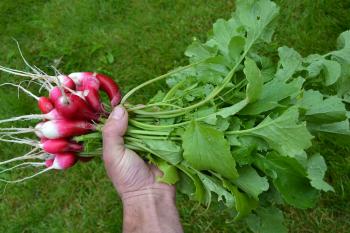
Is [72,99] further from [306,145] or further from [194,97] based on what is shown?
[306,145]

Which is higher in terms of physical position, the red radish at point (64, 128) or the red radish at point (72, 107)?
the red radish at point (72, 107)

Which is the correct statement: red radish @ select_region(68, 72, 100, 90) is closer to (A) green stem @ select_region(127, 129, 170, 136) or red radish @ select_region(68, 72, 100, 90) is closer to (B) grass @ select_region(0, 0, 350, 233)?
(A) green stem @ select_region(127, 129, 170, 136)

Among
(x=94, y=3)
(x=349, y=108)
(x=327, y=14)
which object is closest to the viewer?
(x=349, y=108)

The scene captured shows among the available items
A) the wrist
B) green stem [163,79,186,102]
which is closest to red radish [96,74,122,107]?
green stem [163,79,186,102]

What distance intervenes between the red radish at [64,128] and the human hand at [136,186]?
13 centimetres

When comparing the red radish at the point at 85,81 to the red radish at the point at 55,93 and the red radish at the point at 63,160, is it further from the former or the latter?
the red radish at the point at 63,160

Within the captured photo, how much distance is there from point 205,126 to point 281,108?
12.9 inches

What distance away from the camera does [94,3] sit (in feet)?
12.1

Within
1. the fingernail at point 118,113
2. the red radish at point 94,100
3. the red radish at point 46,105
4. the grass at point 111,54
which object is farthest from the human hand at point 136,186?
the grass at point 111,54

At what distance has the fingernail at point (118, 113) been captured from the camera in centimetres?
204

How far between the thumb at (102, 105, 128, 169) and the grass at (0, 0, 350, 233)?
0.92 meters

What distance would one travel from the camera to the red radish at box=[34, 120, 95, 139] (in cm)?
209

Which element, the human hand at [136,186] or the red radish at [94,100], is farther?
the red radish at [94,100]

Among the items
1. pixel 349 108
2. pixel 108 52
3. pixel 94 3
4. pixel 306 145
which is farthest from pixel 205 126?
pixel 94 3
